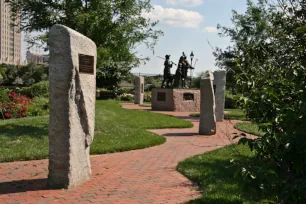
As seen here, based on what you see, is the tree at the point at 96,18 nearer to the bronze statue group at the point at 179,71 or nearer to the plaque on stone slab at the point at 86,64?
the plaque on stone slab at the point at 86,64

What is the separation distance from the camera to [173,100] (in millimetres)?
21719

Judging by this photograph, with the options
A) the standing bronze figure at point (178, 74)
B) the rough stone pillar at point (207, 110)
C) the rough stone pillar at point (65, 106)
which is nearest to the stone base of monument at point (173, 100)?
the standing bronze figure at point (178, 74)

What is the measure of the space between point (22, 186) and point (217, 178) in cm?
312

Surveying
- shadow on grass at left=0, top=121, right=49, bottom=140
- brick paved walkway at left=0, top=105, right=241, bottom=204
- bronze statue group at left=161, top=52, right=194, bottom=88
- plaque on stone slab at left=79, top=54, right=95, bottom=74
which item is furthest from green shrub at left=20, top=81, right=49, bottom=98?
plaque on stone slab at left=79, top=54, right=95, bottom=74

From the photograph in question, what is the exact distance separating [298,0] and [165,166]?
3861 mm

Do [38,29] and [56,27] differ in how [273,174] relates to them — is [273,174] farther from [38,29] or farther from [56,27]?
[38,29]

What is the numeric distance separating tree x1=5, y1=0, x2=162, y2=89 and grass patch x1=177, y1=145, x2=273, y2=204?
4662 mm

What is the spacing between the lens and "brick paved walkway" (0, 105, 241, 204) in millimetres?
4777

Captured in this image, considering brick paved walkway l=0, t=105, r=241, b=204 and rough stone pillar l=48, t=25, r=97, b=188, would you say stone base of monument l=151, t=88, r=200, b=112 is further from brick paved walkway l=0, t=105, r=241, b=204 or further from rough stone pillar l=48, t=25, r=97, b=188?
rough stone pillar l=48, t=25, r=97, b=188

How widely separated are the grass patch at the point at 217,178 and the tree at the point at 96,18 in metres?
4.66

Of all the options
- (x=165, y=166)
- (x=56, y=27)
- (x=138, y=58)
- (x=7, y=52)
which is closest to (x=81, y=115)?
Answer: (x=56, y=27)

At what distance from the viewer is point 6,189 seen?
16.7 feet

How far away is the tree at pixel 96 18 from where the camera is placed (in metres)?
9.84

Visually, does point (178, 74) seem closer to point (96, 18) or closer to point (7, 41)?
point (96, 18)
